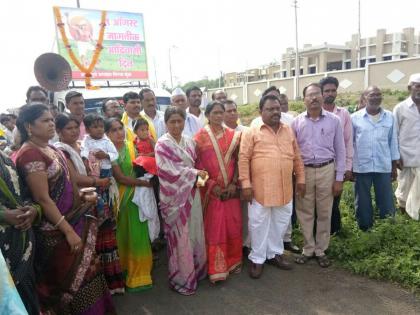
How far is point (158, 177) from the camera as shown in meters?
3.49

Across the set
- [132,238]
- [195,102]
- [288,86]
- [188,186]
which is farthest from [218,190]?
[288,86]

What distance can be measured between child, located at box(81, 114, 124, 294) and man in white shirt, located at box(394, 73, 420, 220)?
3.69 m

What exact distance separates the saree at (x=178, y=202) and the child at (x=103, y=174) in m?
0.49

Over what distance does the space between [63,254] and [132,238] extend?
0.95 m

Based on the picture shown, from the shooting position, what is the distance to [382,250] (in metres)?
3.82

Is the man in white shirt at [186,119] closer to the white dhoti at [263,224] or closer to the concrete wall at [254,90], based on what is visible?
the white dhoti at [263,224]

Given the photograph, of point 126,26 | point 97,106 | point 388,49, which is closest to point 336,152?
point 97,106

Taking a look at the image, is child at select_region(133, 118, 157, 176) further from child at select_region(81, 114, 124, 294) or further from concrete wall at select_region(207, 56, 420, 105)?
concrete wall at select_region(207, 56, 420, 105)

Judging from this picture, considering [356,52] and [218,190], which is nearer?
[218,190]

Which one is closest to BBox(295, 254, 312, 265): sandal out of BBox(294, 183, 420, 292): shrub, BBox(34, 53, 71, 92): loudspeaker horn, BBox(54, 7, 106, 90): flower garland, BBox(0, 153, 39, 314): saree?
BBox(294, 183, 420, 292): shrub

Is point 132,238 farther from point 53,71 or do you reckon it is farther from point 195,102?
point 53,71

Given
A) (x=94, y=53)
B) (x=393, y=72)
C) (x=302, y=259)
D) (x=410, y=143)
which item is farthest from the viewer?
(x=393, y=72)

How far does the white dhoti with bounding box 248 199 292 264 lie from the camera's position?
364 centimetres

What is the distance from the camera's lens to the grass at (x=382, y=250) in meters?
3.42
